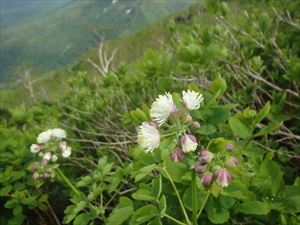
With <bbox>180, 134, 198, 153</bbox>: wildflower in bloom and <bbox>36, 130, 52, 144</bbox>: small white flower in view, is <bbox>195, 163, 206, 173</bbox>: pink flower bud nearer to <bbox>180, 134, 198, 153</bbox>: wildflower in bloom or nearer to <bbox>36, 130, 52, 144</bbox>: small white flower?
<bbox>180, 134, 198, 153</bbox>: wildflower in bloom

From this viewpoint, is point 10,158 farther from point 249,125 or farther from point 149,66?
point 249,125

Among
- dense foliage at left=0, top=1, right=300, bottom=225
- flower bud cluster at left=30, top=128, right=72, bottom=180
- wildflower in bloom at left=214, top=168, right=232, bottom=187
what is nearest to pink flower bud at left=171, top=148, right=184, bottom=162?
dense foliage at left=0, top=1, right=300, bottom=225

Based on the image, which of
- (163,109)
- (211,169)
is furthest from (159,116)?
(211,169)

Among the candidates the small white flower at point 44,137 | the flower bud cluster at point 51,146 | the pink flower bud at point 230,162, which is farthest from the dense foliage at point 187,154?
the small white flower at point 44,137

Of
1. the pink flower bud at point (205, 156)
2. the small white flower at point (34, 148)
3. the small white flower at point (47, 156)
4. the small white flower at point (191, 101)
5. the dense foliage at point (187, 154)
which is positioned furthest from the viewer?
the small white flower at point (47, 156)

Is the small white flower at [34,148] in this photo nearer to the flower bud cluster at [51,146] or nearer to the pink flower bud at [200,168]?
the flower bud cluster at [51,146]

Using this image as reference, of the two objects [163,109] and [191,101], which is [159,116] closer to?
[163,109]
